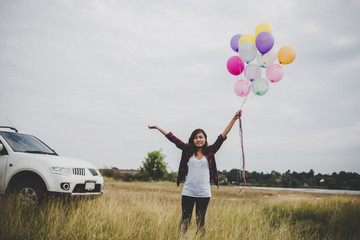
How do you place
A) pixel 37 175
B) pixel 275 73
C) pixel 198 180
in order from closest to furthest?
pixel 198 180 → pixel 37 175 → pixel 275 73

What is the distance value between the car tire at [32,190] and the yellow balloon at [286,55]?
5687 millimetres

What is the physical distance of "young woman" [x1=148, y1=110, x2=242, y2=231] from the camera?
11.1ft

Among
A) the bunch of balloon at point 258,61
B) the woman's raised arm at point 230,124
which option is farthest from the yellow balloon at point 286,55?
the woman's raised arm at point 230,124

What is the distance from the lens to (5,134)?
5.07 m

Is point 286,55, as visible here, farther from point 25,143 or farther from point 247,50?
point 25,143

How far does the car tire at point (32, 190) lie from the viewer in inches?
167

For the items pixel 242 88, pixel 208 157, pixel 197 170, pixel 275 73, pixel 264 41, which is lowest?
pixel 197 170

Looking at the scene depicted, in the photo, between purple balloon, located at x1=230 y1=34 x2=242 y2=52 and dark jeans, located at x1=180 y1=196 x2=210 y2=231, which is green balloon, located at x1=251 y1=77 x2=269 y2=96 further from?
dark jeans, located at x1=180 y1=196 x2=210 y2=231

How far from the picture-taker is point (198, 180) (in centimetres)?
338

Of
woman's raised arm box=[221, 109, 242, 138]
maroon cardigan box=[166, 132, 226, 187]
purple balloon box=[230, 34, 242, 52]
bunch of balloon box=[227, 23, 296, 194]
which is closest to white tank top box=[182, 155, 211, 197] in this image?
maroon cardigan box=[166, 132, 226, 187]

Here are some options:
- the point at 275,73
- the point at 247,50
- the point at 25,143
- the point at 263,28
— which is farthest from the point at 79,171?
the point at 263,28

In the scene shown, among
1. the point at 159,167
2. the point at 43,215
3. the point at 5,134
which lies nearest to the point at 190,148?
the point at 43,215

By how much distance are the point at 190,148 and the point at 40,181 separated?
297cm

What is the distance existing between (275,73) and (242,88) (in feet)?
2.69
